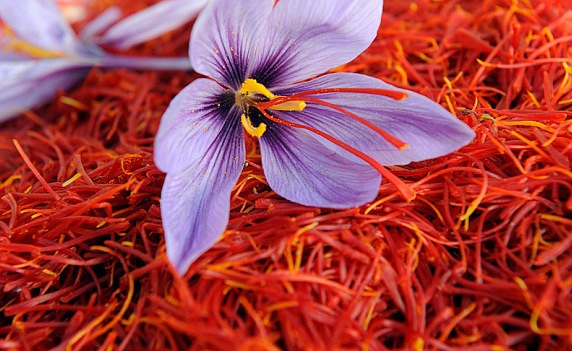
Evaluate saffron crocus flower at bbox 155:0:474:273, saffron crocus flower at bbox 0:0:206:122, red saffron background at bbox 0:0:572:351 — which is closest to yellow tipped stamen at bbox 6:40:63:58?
saffron crocus flower at bbox 0:0:206:122

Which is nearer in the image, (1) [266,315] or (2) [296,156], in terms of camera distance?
(1) [266,315]

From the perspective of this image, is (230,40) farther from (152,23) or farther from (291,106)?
(152,23)

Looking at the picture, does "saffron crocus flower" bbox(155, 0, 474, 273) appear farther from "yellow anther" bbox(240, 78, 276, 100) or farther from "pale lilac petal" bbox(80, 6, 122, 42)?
"pale lilac petal" bbox(80, 6, 122, 42)

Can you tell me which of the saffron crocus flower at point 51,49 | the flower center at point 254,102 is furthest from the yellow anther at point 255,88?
the saffron crocus flower at point 51,49

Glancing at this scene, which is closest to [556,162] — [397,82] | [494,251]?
[494,251]

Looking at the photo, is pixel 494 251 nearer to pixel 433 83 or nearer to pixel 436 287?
pixel 436 287

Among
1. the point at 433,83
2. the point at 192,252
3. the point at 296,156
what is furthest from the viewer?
the point at 433,83

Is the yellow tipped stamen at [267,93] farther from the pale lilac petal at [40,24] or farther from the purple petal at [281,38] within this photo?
the pale lilac petal at [40,24]
